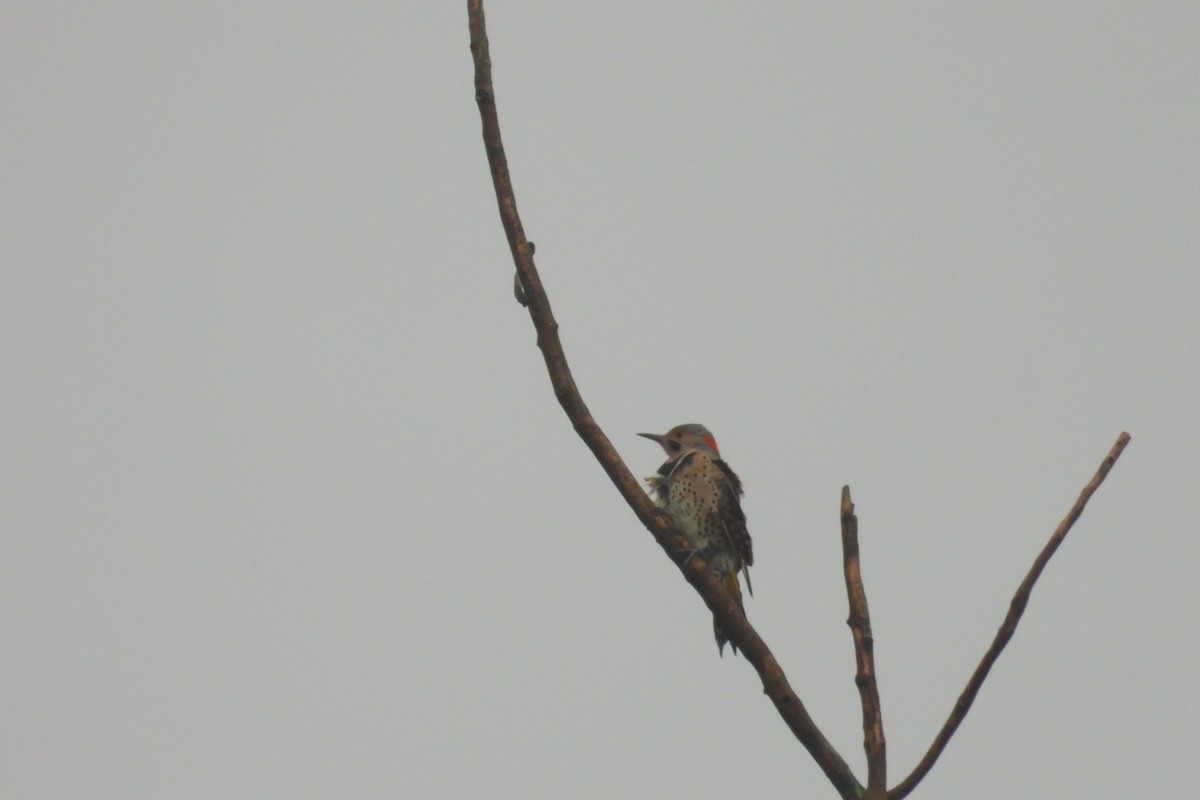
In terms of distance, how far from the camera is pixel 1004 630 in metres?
4.26

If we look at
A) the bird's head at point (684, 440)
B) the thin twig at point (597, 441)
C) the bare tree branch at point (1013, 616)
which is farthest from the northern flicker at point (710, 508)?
the bare tree branch at point (1013, 616)

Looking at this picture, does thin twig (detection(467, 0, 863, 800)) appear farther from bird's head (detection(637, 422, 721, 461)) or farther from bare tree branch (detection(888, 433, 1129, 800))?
bird's head (detection(637, 422, 721, 461))

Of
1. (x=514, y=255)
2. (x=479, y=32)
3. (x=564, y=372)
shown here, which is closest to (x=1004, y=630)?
(x=564, y=372)

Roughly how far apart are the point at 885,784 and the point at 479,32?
315 centimetres

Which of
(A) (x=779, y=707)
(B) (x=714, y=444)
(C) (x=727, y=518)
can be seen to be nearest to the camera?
(A) (x=779, y=707)

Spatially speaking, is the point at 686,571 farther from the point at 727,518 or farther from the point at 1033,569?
the point at 727,518

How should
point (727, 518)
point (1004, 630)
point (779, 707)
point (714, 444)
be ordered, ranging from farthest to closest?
point (714, 444), point (727, 518), point (779, 707), point (1004, 630)

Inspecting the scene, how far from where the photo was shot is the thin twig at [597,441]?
14.9ft

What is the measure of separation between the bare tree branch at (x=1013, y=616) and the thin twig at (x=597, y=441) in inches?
13.8

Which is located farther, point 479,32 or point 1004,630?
point 479,32

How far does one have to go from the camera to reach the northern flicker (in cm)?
736

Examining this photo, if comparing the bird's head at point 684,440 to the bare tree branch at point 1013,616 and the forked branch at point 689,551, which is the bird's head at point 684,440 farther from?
the bare tree branch at point 1013,616

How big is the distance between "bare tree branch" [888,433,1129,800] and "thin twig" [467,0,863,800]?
35 centimetres

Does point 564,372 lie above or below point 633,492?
above
